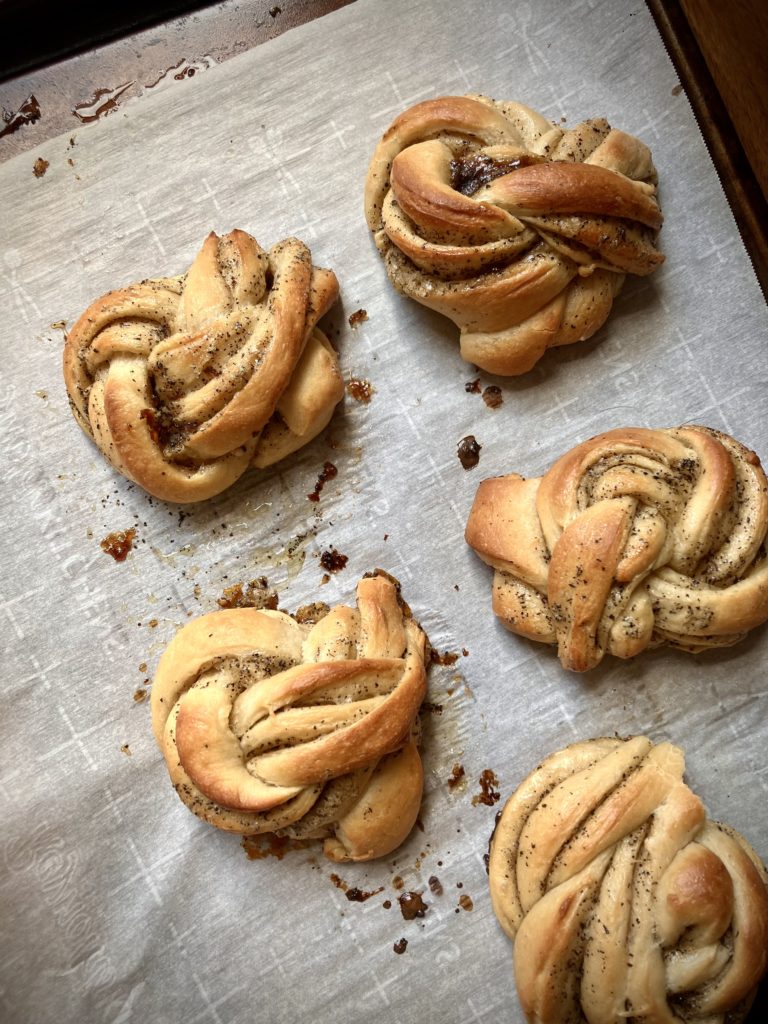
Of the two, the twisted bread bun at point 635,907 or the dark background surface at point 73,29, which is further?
the dark background surface at point 73,29

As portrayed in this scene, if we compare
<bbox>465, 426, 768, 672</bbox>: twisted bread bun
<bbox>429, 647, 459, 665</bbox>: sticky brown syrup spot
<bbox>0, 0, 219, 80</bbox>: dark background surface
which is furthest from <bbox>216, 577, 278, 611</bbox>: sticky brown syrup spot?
<bbox>0, 0, 219, 80</bbox>: dark background surface

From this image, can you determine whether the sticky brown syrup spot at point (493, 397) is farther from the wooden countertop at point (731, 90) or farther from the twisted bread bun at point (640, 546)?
the wooden countertop at point (731, 90)

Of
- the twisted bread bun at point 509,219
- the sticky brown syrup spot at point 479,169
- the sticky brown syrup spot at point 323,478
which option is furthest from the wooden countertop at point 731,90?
the sticky brown syrup spot at point 323,478

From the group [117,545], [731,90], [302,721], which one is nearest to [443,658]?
[302,721]

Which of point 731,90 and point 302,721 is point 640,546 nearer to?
point 302,721

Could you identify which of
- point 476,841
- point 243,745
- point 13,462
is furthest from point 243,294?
point 476,841
